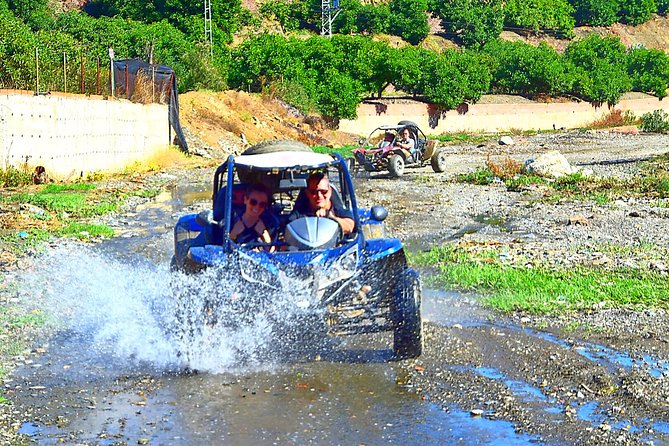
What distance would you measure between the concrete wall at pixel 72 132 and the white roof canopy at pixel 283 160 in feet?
50.3

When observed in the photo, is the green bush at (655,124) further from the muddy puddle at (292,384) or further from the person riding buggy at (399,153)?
the muddy puddle at (292,384)

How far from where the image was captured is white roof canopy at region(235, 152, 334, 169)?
369 inches

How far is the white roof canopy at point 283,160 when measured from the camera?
9.38 m

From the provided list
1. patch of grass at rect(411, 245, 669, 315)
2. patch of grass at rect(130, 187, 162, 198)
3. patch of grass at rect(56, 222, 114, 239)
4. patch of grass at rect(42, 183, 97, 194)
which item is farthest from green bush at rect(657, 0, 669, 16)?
patch of grass at rect(411, 245, 669, 315)

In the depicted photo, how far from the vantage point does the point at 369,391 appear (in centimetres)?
804

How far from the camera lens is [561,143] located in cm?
5100

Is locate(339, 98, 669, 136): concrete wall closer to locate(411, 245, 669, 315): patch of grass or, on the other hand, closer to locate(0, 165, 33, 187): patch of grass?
locate(0, 165, 33, 187): patch of grass

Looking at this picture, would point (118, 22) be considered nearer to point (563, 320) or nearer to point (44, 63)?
point (44, 63)

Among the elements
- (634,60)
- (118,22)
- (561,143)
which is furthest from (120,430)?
(634,60)

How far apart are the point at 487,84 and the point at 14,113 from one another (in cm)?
5291

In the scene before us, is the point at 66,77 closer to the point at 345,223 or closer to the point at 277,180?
the point at 277,180

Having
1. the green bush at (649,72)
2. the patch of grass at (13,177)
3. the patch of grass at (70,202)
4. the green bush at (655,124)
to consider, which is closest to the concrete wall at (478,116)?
the green bush at (649,72)

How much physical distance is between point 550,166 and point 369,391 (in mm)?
21989

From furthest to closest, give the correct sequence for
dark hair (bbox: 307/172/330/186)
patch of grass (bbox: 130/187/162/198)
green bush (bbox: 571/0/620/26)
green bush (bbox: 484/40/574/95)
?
green bush (bbox: 571/0/620/26) < green bush (bbox: 484/40/574/95) < patch of grass (bbox: 130/187/162/198) < dark hair (bbox: 307/172/330/186)
